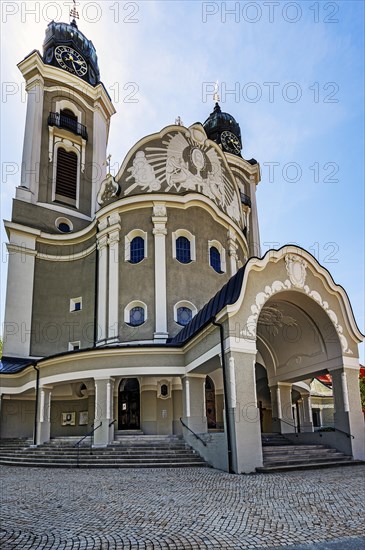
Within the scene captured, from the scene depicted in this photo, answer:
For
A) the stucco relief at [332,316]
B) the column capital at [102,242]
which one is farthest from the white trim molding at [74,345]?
the stucco relief at [332,316]

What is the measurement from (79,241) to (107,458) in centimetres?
1484

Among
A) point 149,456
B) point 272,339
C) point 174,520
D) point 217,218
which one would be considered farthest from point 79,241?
point 174,520

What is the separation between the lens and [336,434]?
1611cm

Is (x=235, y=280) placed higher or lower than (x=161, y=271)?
lower

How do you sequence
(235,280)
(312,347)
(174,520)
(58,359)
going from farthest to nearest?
1. (58,359)
2. (312,347)
3. (235,280)
4. (174,520)

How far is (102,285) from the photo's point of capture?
76.3ft

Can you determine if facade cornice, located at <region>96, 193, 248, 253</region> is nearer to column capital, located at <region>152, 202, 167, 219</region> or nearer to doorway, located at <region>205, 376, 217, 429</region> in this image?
column capital, located at <region>152, 202, 167, 219</region>

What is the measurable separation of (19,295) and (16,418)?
22.5ft

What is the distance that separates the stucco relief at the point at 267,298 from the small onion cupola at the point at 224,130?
25.4 meters

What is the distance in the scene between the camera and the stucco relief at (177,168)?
79.0ft

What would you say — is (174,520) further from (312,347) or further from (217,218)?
(217,218)

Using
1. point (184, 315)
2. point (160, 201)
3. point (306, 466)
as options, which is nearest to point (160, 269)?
point (184, 315)

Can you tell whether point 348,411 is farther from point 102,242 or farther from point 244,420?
point 102,242

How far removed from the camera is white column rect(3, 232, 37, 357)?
84.2 ft
